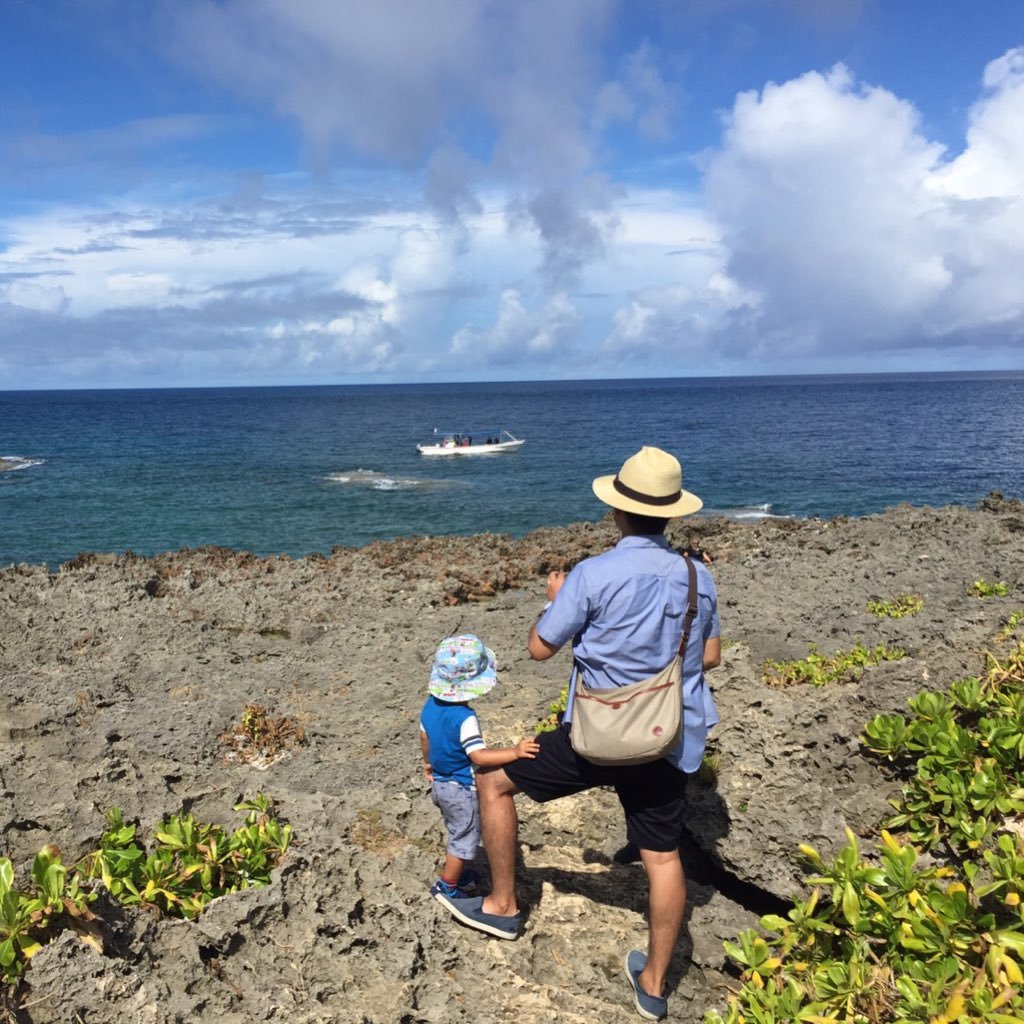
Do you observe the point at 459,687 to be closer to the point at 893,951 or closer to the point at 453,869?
the point at 453,869

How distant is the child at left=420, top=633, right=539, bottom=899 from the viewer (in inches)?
201

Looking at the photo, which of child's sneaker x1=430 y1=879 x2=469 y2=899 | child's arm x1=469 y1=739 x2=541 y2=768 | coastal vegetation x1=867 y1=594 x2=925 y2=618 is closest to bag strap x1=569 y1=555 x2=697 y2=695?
child's arm x1=469 y1=739 x2=541 y2=768

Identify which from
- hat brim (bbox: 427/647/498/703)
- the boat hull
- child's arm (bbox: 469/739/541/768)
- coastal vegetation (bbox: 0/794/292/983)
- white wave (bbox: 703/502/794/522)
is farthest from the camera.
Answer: the boat hull

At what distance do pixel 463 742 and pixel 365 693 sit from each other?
516 centimetres

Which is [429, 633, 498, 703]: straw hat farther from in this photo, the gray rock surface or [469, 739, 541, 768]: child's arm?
the gray rock surface

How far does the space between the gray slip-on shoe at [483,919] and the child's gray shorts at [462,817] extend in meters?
0.34

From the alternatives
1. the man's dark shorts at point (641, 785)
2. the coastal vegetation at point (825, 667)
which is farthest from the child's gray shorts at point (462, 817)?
the coastal vegetation at point (825, 667)

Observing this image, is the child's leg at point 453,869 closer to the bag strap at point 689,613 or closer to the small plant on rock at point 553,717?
the bag strap at point 689,613

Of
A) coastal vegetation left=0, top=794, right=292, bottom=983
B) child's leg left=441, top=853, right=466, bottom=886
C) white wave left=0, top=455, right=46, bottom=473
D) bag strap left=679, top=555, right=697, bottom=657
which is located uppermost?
bag strap left=679, top=555, right=697, bottom=657

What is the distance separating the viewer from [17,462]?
64062 millimetres

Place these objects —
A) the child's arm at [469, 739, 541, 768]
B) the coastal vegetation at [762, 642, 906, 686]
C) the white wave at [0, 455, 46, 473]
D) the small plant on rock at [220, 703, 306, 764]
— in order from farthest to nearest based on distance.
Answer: the white wave at [0, 455, 46, 473], the small plant on rock at [220, 703, 306, 764], the coastal vegetation at [762, 642, 906, 686], the child's arm at [469, 739, 541, 768]

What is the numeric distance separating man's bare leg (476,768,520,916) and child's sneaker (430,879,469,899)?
278mm

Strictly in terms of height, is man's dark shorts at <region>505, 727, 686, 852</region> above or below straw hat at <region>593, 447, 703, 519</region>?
below

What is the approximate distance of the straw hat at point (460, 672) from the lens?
510 centimetres
